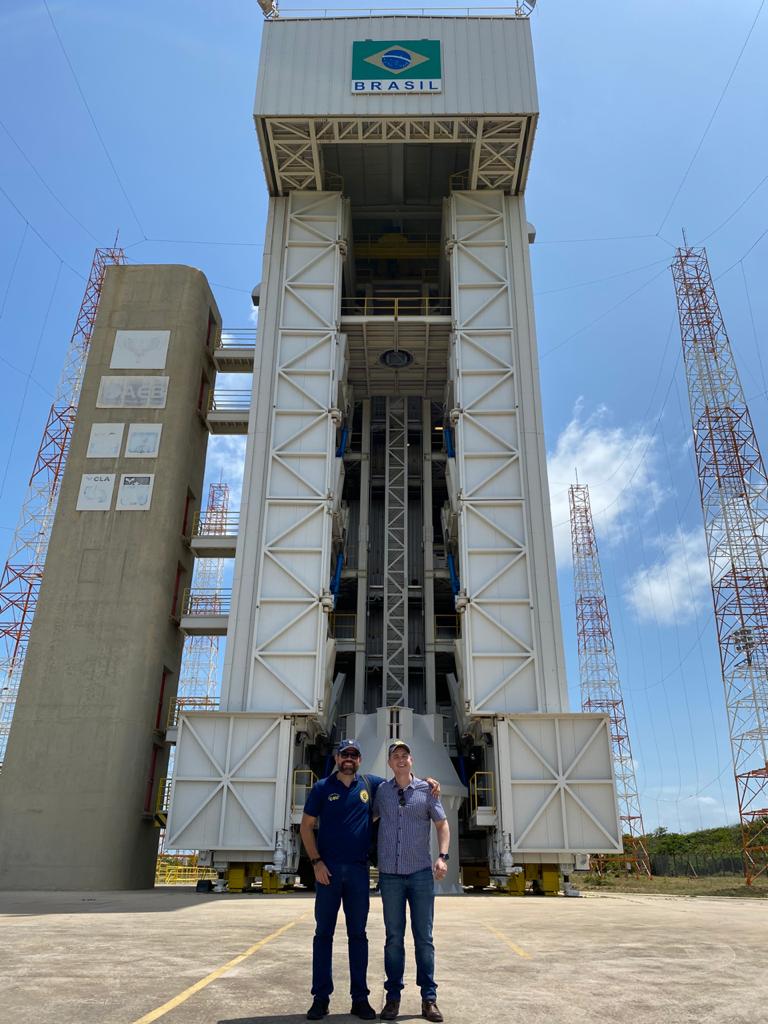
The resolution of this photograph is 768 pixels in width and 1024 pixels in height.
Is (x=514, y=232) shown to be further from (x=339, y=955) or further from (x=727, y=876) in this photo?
(x=727, y=876)

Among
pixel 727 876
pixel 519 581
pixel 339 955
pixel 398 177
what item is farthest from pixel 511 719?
pixel 727 876

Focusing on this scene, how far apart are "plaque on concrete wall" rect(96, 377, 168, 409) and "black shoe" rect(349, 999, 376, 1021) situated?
2645 centimetres

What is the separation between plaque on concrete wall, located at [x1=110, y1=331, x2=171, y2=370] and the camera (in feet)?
96.7

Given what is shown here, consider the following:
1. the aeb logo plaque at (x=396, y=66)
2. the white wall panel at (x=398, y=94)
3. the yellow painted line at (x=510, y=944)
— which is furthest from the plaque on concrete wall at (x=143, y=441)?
the yellow painted line at (x=510, y=944)

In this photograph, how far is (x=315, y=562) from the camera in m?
24.6

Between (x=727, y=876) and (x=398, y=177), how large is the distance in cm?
3956

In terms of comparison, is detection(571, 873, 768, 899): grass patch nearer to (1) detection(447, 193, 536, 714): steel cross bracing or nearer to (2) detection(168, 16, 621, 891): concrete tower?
(2) detection(168, 16, 621, 891): concrete tower

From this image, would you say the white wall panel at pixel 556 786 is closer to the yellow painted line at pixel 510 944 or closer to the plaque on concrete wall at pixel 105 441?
the yellow painted line at pixel 510 944

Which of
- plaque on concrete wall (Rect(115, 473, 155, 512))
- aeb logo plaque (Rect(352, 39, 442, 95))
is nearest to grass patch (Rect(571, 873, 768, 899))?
plaque on concrete wall (Rect(115, 473, 155, 512))

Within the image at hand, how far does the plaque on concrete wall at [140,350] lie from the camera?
96.7ft

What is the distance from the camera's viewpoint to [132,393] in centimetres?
2902

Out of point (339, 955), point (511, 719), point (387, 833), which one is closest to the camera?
point (387, 833)

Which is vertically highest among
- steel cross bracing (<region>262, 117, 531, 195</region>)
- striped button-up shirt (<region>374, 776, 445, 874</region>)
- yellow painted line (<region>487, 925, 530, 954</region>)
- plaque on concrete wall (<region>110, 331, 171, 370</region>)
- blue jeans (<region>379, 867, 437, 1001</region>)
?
steel cross bracing (<region>262, 117, 531, 195</region>)

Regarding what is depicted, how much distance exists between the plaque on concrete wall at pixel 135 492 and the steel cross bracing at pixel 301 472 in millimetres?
4908
